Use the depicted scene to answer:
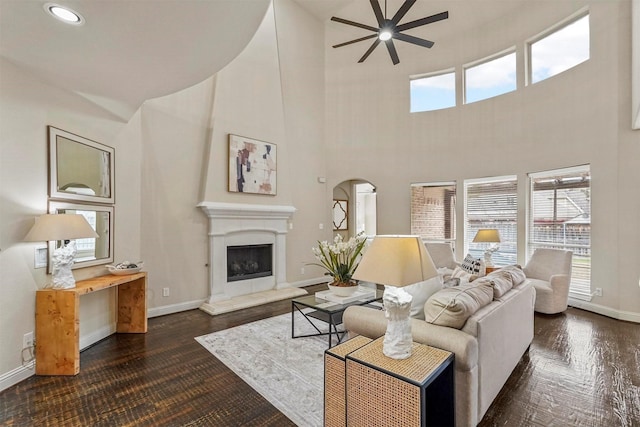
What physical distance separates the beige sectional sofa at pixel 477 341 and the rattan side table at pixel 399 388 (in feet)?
0.23

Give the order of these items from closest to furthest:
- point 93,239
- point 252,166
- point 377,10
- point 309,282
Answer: point 93,239 < point 377,10 < point 252,166 < point 309,282

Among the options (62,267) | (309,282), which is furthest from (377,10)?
(309,282)

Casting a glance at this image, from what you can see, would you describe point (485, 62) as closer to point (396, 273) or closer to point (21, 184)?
point (396, 273)

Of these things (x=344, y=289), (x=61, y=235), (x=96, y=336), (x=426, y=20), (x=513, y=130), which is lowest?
(x=96, y=336)

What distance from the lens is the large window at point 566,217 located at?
14.9 ft

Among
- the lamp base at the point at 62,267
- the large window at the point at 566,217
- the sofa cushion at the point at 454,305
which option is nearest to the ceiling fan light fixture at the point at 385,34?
the large window at the point at 566,217

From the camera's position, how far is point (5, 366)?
2.42 metres

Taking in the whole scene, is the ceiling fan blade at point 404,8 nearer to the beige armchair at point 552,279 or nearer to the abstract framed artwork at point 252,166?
the abstract framed artwork at point 252,166

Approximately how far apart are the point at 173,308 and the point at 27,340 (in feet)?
6.01

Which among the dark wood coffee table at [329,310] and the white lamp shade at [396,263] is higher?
the white lamp shade at [396,263]

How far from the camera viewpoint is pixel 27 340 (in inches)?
103

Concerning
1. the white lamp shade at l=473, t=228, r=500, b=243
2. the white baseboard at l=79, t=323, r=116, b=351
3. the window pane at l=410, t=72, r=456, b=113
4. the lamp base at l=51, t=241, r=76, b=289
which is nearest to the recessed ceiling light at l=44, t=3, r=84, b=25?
the lamp base at l=51, t=241, r=76, b=289

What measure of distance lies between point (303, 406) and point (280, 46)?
6.18m

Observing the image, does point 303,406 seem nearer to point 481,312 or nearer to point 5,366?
point 481,312
